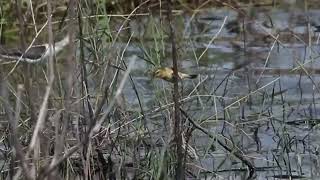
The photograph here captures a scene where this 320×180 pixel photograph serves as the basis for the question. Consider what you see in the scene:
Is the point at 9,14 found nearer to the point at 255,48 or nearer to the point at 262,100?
the point at 255,48

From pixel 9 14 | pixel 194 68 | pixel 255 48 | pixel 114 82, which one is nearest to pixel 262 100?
pixel 194 68

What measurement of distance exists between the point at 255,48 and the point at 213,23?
877 millimetres

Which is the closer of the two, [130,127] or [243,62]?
[130,127]

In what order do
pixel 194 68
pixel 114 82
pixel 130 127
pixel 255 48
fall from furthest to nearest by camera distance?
pixel 255 48 → pixel 194 68 → pixel 130 127 → pixel 114 82

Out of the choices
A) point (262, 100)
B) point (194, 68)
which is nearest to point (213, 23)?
point (194, 68)

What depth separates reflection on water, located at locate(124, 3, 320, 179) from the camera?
3719mm

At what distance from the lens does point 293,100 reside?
15.2 feet

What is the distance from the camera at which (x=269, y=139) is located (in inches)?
159

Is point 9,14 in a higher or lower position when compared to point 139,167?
higher

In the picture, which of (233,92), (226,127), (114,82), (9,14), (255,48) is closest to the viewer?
(114,82)

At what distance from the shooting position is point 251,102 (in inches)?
174

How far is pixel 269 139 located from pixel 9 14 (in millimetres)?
3042

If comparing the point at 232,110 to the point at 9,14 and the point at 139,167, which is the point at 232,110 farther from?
the point at 9,14

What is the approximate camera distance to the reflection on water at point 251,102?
→ 12.2ft
